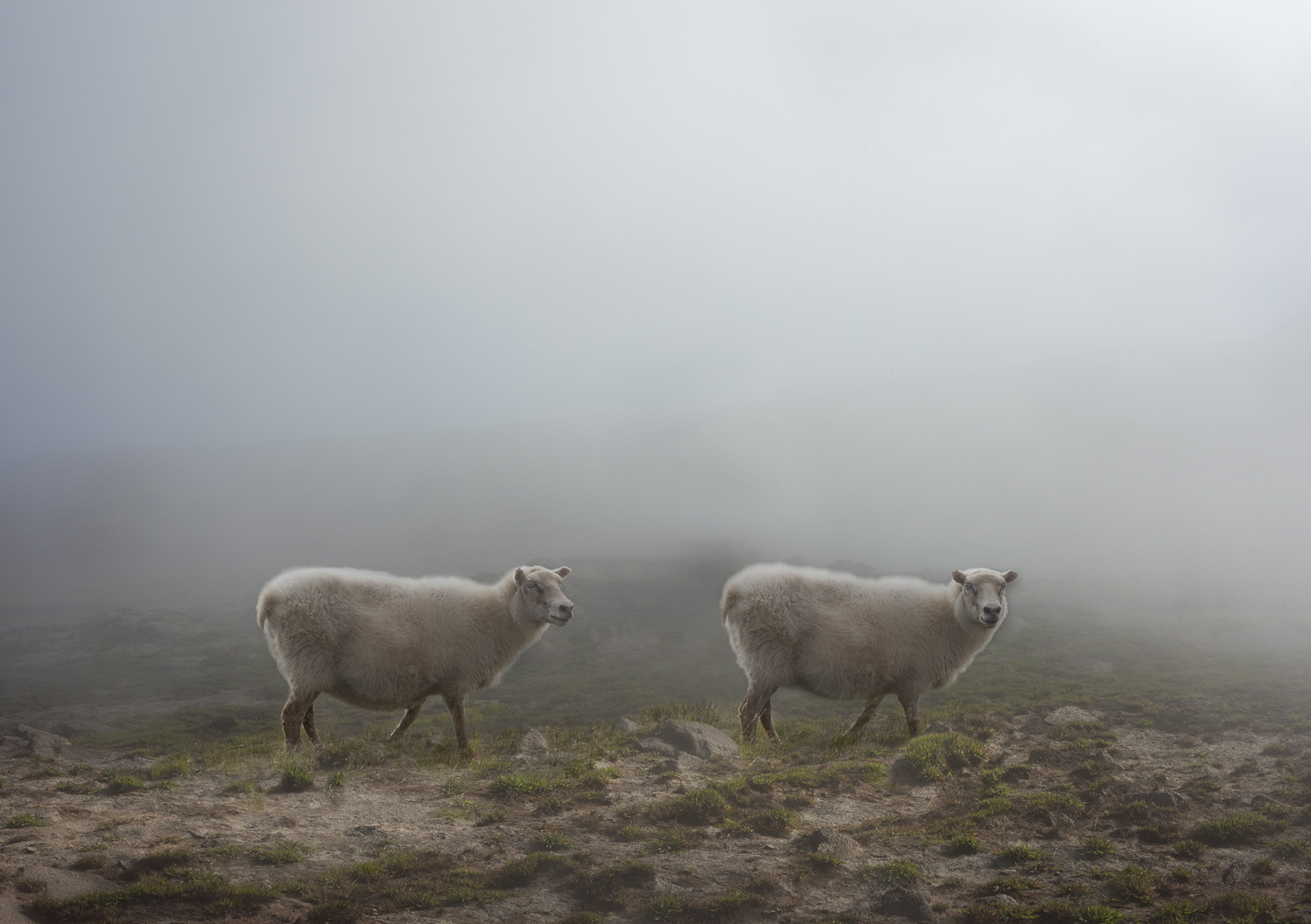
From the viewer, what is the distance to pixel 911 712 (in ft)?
45.6

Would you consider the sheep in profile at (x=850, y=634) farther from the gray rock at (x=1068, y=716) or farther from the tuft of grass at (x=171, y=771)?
the tuft of grass at (x=171, y=771)

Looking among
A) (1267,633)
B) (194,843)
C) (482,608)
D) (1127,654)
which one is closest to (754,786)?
(482,608)

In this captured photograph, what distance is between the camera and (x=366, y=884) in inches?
302

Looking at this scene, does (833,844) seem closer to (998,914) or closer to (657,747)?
(998,914)

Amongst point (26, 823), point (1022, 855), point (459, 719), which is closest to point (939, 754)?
point (1022, 855)

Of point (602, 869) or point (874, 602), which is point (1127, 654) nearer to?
point (874, 602)

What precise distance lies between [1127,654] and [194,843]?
42054 mm

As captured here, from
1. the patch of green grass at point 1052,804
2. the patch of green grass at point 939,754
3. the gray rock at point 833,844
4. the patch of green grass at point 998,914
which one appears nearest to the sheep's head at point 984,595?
the patch of green grass at point 939,754

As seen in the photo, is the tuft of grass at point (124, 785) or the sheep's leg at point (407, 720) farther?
the sheep's leg at point (407, 720)

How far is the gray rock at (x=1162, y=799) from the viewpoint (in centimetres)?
1011

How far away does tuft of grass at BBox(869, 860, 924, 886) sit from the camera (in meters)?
7.98

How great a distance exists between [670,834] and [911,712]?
664 centimetres

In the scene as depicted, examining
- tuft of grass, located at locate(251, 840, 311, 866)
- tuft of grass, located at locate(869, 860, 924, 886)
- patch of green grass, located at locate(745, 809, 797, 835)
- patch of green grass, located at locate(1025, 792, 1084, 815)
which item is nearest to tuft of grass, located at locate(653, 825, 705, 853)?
patch of green grass, located at locate(745, 809, 797, 835)

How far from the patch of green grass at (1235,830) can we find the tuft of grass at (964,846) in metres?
2.78
